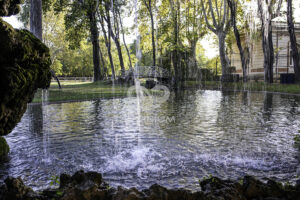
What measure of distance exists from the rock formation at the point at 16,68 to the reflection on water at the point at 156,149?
114cm

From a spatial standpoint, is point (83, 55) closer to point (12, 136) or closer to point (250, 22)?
point (250, 22)

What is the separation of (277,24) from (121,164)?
3489 centimetres

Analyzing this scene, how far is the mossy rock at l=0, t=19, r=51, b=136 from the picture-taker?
11.0 ft

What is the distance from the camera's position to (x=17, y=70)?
348 cm

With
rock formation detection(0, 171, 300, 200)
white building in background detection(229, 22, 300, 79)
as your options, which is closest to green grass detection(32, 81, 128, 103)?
rock formation detection(0, 171, 300, 200)

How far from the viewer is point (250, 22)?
113ft

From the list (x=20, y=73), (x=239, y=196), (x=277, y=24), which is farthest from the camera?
(x=277, y=24)

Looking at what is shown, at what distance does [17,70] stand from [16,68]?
1.1 inches

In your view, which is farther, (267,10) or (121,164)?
(267,10)

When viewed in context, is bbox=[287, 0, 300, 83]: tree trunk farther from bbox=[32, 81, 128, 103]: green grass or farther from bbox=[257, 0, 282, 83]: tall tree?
bbox=[32, 81, 128, 103]: green grass

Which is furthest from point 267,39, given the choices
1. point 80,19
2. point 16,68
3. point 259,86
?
point 16,68

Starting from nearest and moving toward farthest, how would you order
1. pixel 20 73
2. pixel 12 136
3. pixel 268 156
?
1. pixel 20 73
2. pixel 268 156
3. pixel 12 136

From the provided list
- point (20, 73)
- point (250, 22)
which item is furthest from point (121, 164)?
point (250, 22)

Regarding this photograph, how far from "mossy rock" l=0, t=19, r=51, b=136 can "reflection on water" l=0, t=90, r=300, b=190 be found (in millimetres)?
1108
